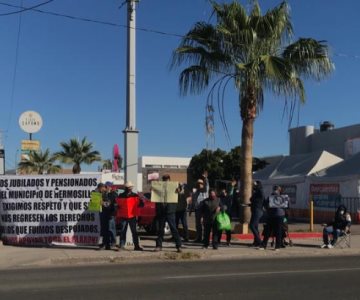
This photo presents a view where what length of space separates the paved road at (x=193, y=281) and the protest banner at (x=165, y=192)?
6.47 feet

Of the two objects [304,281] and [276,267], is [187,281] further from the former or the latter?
[276,267]

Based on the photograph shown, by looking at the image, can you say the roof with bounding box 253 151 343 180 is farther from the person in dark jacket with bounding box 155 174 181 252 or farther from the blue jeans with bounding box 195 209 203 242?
the person in dark jacket with bounding box 155 174 181 252

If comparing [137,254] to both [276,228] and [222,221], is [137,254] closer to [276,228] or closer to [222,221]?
[222,221]

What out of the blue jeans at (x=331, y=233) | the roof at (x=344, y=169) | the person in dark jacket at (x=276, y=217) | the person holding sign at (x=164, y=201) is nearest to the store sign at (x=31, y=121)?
the person holding sign at (x=164, y=201)

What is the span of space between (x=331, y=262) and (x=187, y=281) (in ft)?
14.1

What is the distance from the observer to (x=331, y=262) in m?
12.8

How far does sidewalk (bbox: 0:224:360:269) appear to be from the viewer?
42.4 feet

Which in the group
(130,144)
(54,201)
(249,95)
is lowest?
(54,201)

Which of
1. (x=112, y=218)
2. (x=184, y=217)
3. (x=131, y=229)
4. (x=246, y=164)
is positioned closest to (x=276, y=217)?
(x=184, y=217)

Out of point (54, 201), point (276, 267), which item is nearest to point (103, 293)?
point (276, 267)

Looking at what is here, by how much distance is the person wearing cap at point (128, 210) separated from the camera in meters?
14.3

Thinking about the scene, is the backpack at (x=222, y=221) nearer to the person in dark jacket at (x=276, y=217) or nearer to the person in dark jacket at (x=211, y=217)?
the person in dark jacket at (x=211, y=217)

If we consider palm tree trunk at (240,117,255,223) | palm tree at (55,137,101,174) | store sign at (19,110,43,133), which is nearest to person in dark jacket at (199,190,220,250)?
palm tree trunk at (240,117,255,223)

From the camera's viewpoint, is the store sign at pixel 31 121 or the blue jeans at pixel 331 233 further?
the store sign at pixel 31 121
